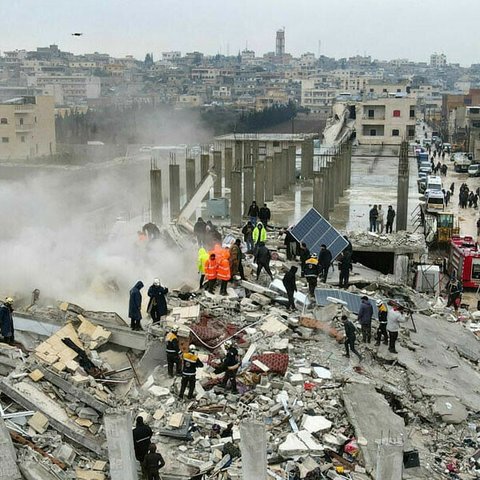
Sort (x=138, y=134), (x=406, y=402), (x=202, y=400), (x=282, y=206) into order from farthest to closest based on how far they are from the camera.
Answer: (x=138, y=134) → (x=282, y=206) → (x=406, y=402) → (x=202, y=400)

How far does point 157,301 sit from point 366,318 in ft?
10.8

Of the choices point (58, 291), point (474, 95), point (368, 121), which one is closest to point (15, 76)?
point (474, 95)

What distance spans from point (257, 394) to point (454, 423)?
2670 millimetres

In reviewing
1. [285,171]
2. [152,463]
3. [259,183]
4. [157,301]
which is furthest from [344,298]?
[285,171]

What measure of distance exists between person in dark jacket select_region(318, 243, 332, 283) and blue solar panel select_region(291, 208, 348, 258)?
1.11 meters

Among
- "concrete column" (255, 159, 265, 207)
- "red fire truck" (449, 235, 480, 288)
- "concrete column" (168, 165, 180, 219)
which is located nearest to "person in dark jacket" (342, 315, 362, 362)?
"red fire truck" (449, 235, 480, 288)

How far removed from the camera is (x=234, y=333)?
11125 mm

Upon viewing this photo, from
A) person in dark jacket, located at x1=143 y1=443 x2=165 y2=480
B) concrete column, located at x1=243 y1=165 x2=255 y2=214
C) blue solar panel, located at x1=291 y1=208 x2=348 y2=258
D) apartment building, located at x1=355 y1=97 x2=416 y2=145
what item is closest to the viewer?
person in dark jacket, located at x1=143 y1=443 x2=165 y2=480

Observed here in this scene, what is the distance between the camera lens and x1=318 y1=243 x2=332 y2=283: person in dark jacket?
1523 centimetres

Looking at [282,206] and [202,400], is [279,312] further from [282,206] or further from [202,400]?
[282,206]

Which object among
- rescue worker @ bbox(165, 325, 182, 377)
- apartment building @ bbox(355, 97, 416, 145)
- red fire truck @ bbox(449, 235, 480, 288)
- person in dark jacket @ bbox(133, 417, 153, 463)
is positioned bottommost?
red fire truck @ bbox(449, 235, 480, 288)

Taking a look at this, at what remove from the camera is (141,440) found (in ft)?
25.9

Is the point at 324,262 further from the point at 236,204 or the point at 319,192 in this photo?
the point at 319,192

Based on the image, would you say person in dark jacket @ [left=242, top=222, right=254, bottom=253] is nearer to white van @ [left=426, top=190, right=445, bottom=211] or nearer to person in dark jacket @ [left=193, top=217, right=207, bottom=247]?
person in dark jacket @ [left=193, top=217, right=207, bottom=247]
